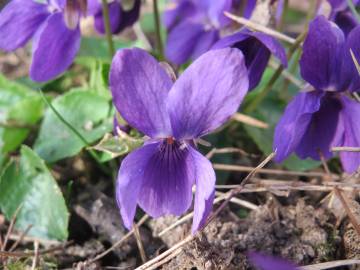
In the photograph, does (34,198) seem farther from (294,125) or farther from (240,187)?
(294,125)

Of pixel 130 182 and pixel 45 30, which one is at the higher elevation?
pixel 45 30

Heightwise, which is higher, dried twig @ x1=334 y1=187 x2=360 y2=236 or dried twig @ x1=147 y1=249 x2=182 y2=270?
dried twig @ x1=334 y1=187 x2=360 y2=236

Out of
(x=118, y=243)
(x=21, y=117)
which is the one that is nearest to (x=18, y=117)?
(x=21, y=117)

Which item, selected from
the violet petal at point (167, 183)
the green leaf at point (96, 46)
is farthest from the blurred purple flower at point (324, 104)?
the green leaf at point (96, 46)

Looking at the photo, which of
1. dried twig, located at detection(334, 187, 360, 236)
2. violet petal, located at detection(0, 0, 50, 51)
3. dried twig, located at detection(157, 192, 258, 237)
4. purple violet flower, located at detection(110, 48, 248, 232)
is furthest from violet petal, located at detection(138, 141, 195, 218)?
violet petal, located at detection(0, 0, 50, 51)

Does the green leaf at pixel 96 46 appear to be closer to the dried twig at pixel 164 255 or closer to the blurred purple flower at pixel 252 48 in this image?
the blurred purple flower at pixel 252 48

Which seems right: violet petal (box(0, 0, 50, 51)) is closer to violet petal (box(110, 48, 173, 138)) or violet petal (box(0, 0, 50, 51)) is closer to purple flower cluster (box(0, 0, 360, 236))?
purple flower cluster (box(0, 0, 360, 236))

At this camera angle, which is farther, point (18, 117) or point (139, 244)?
point (18, 117)
